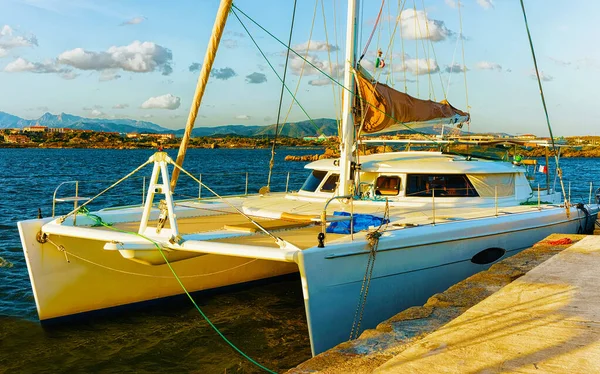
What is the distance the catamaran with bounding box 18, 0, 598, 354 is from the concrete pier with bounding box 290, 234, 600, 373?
106 cm

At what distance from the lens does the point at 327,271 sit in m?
7.53

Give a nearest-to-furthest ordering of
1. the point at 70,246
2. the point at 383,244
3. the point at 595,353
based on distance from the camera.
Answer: the point at 595,353 → the point at 383,244 → the point at 70,246

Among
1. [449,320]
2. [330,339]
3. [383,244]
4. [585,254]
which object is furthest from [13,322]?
[585,254]

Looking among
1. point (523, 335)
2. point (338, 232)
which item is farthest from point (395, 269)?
point (523, 335)

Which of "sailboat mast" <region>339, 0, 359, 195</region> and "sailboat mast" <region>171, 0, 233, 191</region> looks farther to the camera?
"sailboat mast" <region>339, 0, 359, 195</region>

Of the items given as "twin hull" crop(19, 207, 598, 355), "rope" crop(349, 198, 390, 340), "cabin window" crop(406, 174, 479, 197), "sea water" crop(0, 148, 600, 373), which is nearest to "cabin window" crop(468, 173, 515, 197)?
"cabin window" crop(406, 174, 479, 197)

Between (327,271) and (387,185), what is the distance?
458 cm

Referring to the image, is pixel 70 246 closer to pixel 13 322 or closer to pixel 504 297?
pixel 13 322

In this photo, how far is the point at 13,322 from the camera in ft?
33.0

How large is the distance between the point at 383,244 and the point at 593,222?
8.56 metres

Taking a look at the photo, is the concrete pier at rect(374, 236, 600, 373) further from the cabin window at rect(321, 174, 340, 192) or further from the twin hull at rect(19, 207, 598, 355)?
the cabin window at rect(321, 174, 340, 192)

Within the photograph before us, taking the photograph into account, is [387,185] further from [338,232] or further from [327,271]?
[327,271]

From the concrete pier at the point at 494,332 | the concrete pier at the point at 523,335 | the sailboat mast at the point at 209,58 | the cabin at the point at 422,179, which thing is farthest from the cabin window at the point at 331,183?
the concrete pier at the point at 523,335

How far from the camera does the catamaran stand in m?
7.71
